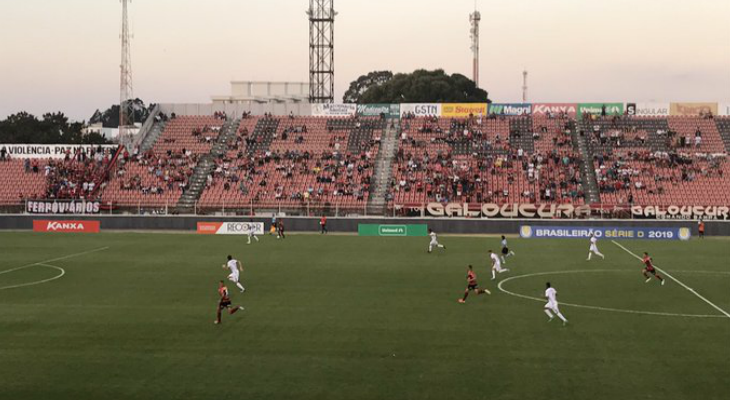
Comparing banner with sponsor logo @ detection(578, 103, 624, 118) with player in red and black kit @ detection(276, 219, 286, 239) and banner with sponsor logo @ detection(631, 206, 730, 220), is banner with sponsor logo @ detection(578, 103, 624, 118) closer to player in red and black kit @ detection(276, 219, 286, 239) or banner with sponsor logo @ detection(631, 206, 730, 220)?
banner with sponsor logo @ detection(631, 206, 730, 220)

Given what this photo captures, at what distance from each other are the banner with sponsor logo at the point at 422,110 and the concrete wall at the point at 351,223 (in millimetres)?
24904

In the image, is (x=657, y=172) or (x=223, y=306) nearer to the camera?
(x=223, y=306)

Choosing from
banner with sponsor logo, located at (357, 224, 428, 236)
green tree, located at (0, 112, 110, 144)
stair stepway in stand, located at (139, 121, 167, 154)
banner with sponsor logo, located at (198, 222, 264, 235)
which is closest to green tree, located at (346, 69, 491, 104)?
stair stepway in stand, located at (139, 121, 167, 154)

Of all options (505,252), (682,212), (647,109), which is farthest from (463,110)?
(505,252)

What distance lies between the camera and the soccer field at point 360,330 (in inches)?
683

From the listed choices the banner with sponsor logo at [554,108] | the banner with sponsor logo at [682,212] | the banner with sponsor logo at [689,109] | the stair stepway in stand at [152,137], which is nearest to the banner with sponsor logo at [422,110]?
the banner with sponsor logo at [554,108]

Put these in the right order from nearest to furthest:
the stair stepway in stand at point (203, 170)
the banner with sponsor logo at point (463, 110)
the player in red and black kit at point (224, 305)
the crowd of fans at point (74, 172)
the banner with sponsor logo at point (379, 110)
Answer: the player in red and black kit at point (224, 305) < the stair stepway in stand at point (203, 170) < the crowd of fans at point (74, 172) < the banner with sponsor logo at point (463, 110) < the banner with sponsor logo at point (379, 110)

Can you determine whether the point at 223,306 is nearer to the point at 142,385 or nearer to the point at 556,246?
the point at 142,385

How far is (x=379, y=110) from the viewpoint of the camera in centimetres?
7862

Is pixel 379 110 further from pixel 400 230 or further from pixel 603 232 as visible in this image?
pixel 603 232

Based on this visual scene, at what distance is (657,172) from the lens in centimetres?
6353

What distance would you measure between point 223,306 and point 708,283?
22.1m

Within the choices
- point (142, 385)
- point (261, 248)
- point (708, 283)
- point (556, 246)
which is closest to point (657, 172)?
point (556, 246)

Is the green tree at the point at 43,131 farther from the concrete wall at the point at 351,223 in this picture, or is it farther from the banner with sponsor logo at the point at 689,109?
the banner with sponsor logo at the point at 689,109
